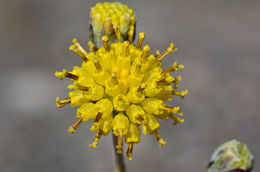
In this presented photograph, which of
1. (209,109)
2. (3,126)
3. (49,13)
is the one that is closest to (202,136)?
(209,109)

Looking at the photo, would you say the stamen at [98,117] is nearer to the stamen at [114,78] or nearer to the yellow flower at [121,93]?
the yellow flower at [121,93]

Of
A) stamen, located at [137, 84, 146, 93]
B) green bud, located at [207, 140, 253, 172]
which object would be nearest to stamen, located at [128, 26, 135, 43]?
stamen, located at [137, 84, 146, 93]

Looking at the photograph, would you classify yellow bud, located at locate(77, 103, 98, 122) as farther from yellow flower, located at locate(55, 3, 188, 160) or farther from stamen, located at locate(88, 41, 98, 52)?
stamen, located at locate(88, 41, 98, 52)

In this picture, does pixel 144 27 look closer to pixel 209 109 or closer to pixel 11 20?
pixel 209 109

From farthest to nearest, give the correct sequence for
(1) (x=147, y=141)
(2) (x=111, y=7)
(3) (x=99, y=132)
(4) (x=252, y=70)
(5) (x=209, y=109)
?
1. (4) (x=252, y=70)
2. (5) (x=209, y=109)
3. (1) (x=147, y=141)
4. (2) (x=111, y=7)
5. (3) (x=99, y=132)

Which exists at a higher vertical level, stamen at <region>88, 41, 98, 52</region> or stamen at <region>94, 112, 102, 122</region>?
stamen at <region>88, 41, 98, 52</region>

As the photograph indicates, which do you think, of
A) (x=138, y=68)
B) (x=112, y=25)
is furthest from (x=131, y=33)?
(x=138, y=68)

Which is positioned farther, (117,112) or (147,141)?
(147,141)
